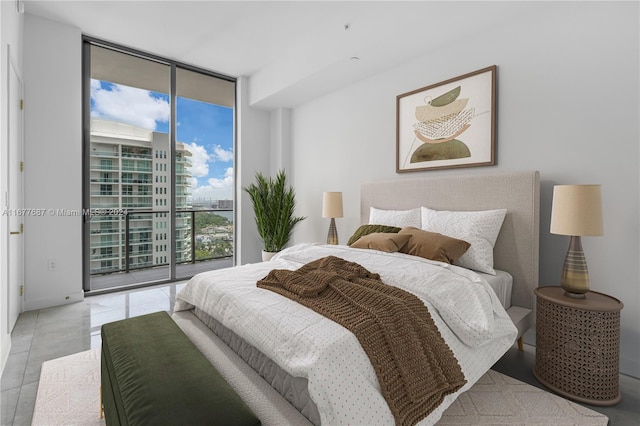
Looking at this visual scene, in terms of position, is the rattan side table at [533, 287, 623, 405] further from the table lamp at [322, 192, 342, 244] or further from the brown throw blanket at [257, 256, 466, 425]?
the table lamp at [322, 192, 342, 244]

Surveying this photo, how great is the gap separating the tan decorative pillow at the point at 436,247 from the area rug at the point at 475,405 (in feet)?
2.61

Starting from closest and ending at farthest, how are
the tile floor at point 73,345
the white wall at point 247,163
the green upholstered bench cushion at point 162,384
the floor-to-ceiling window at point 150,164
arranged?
the green upholstered bench cushion at point 162,384 → the tile floor at point 73,345 → the floor-to-ceiling window at point 150,164 → the white wall at point 247,163

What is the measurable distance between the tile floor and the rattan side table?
0.31 feet

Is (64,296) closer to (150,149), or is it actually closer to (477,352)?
(150,149)

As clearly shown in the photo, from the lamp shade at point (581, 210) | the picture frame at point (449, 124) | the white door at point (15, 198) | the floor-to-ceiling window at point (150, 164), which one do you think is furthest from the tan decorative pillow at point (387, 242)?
the floor-to-ceiling window at point (150, 164)

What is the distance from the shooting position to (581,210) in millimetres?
1896

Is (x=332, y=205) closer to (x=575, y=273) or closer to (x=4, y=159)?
(x=575, y=273)

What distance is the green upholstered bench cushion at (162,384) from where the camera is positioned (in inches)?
40.2

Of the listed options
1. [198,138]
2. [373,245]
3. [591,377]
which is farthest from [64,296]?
[591,377]

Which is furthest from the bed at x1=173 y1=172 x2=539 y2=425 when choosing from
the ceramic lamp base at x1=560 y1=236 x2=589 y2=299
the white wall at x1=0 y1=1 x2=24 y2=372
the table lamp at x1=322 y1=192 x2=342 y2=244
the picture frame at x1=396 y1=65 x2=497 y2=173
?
the white wall at x1=0 y1=1 x2=24 y2=372

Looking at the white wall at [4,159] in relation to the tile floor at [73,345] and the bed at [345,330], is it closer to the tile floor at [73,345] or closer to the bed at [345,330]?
the tile floor at [73,345]

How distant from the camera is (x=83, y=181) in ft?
12.0

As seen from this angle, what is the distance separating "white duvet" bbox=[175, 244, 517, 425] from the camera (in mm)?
1116

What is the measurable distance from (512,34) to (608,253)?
5.86 ft
